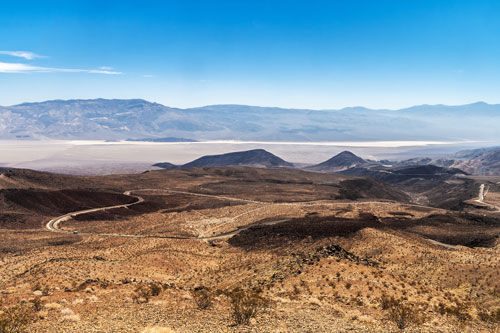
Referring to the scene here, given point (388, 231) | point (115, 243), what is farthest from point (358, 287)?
point (115, 243)

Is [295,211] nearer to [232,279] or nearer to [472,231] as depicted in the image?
[472,231]

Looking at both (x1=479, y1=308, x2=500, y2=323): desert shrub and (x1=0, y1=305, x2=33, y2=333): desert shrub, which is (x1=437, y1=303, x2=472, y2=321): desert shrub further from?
(x1=0, y1=305, x2=33, y2=333): desert shrub

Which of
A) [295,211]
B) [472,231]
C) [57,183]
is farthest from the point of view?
[57,183]

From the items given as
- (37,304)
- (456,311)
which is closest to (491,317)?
(456,311)

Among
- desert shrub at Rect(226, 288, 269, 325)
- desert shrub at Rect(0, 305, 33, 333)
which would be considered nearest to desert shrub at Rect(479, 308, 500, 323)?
desert shrub at Rect(226, 288, 269, 325)

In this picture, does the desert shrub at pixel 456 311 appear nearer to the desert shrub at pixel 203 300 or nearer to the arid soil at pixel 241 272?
the arid soil at pixel 241 272

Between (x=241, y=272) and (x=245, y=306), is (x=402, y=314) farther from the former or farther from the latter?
(x=241, y=272)
